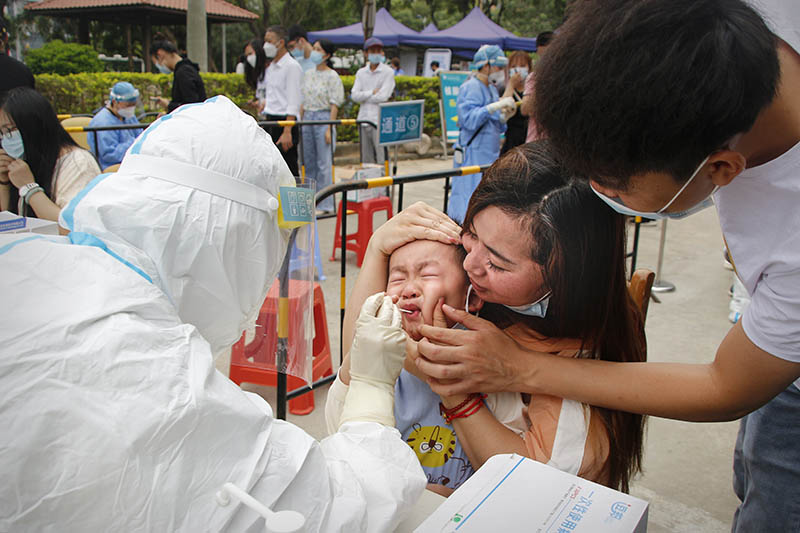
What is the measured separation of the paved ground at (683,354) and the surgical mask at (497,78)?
83.6 inches

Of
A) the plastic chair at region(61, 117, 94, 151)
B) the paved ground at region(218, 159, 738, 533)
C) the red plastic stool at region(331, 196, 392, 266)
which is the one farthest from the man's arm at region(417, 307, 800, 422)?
the plastic chair at region(61, 117, 94, 151)

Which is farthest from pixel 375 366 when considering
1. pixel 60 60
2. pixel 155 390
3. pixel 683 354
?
pixel 60 60

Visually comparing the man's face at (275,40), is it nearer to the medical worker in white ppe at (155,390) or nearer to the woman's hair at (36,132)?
the woman's hair at (36,132)

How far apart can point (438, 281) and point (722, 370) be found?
0.77 meters

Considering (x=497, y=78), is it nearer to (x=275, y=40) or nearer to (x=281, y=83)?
(x=281, y=83)

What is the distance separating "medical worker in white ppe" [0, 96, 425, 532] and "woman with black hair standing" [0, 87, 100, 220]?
272cm

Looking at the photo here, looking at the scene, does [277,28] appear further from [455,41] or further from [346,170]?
[455,41]

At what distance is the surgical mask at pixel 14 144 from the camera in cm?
363

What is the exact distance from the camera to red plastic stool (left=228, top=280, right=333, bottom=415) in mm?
2232

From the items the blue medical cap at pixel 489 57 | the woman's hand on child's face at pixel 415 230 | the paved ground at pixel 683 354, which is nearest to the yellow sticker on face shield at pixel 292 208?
the woman's hand on child's face at pixel 415 230

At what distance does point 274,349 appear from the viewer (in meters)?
2.48

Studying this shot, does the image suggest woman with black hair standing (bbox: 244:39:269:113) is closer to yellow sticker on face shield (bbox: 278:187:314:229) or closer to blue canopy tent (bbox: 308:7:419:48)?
yellow sticker on face shield (bbox: 278:187:314:229)

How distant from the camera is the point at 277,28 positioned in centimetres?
718

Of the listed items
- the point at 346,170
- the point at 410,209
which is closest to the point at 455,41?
the point at 346,170
